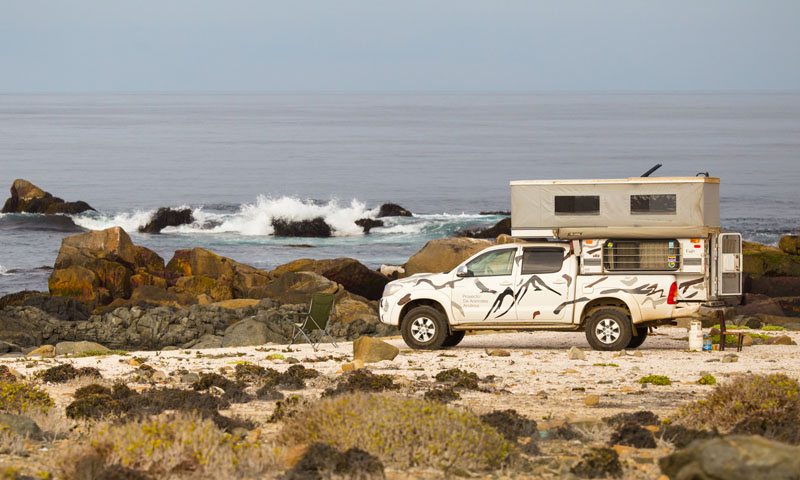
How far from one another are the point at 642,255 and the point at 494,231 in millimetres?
28351

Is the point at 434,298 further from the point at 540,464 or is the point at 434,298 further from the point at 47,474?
the point at 47,474

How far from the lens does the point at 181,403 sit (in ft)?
37.4

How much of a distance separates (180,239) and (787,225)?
30681 mm

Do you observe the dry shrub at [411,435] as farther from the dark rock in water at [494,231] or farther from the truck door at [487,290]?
the dark rock in water at [494,231]

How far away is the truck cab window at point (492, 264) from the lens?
17.6m

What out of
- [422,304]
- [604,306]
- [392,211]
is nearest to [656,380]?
[604,306]

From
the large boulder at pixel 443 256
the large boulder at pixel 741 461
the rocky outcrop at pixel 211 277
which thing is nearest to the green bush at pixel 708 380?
the large boulder at pixel 741 461

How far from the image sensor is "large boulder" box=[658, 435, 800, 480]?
6.92m

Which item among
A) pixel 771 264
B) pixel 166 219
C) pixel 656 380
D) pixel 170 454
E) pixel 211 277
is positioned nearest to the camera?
pixel 170 454

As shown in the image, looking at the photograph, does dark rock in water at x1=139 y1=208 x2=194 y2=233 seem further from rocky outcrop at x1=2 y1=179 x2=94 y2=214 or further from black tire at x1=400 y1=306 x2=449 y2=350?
black tire at x1=400 y1=306 x2=449 y2=350

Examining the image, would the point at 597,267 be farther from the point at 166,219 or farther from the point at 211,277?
the point at 166,219

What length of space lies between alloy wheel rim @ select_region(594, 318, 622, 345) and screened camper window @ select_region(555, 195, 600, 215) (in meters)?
1.84

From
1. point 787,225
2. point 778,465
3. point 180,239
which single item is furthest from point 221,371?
point 787,225

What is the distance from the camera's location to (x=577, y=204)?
17.3 m
